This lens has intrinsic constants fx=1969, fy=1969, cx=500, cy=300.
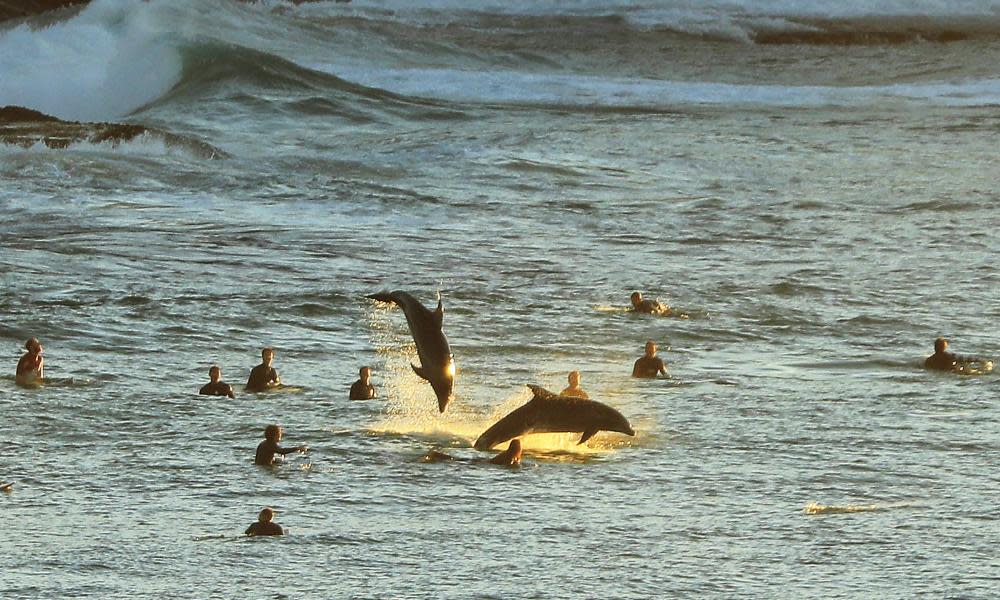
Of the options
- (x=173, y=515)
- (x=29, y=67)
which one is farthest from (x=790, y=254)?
(x=29, y=67)

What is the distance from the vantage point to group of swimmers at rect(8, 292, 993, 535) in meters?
13.8

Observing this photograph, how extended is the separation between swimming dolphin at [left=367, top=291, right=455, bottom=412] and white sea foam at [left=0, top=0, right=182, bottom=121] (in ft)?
95.7

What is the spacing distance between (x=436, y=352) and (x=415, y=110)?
27559mm

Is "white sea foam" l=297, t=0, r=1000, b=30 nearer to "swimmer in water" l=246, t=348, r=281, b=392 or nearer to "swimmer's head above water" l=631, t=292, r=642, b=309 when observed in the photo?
"swimmer's head above water" l=631, t=292, r=642, b=309

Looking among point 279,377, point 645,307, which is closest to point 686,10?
point 645,307

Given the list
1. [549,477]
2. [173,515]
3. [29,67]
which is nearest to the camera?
[173,515]

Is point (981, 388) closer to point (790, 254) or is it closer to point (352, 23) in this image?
point (790, 254)

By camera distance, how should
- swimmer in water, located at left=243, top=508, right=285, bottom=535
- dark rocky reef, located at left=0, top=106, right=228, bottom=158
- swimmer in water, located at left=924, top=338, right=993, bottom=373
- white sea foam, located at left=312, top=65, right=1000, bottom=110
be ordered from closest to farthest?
swimmer in water, located at left=243, top=508, right=285, bottom=535 → swimmer in water, located at left=924, top=338, right=993, bottom=373 → dark rocky reef, located at left=0, top=106, right=228, bottom=158 → white sea foam, located at left=312, top=65, right=1000, bottom=110

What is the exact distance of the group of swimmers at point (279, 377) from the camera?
45.4ft

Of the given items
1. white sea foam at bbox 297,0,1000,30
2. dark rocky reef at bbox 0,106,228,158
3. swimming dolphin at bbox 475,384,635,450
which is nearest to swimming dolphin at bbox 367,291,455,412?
swimming dolphin at bbox 475,384,635,450

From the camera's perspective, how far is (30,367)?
16.2m

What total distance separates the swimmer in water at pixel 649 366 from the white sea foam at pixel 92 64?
2725 centimetres

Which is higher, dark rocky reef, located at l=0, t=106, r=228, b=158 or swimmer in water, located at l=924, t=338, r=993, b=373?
dark rocky reef, located at l=0, t=106, r=228, b=158

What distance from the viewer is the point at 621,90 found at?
4744 centimetres
